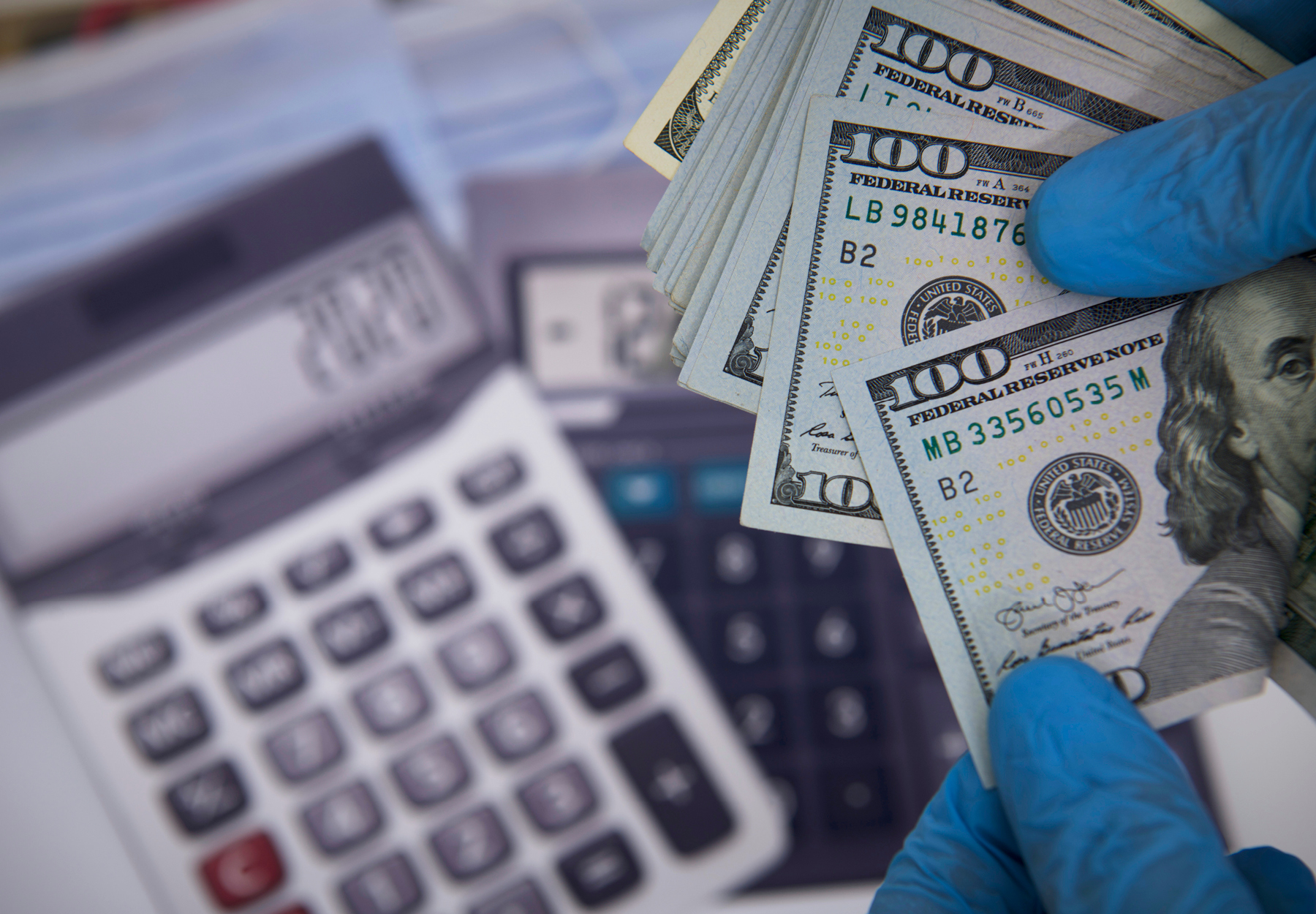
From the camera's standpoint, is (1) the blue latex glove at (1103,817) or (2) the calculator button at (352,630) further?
(2) the calculator button at (352,630)

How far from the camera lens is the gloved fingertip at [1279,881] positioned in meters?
0.33

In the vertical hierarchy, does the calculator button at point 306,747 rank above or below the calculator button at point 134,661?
below

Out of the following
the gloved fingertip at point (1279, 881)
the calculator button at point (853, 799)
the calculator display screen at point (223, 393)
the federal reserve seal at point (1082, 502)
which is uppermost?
the calculator display screen at point (223, 393)

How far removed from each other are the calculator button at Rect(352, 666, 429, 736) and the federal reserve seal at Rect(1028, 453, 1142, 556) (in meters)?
0.36

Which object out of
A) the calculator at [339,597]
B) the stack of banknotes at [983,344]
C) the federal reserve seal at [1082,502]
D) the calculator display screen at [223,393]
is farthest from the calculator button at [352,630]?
the federal reserve seal at [1082,502]

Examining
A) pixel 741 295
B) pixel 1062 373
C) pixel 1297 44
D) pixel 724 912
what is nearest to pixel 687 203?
pixel 741 295

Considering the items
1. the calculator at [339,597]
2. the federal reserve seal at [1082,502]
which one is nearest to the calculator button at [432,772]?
the calculator at [339,597]

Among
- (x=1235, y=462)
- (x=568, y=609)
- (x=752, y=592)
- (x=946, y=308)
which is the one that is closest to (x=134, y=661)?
(x=568, y=609)

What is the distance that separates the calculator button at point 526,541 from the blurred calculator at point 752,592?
4 centimetres

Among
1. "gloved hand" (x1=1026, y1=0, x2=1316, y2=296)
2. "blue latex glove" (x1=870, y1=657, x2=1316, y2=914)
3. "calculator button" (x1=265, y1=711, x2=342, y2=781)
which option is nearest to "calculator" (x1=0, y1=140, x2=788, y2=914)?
"calculator button" (x1=265, y1=711, x2=342, y2=781)

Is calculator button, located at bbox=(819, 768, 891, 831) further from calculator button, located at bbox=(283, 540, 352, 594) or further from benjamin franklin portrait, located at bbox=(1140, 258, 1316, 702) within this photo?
calculator button, located at bbox=(283, 540, 352, 594)

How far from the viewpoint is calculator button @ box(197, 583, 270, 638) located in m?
0.45

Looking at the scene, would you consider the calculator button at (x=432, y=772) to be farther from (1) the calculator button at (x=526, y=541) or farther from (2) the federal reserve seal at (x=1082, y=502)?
(2) the federal reserve seal at (x=1082, y=502)

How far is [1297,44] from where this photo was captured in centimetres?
35
